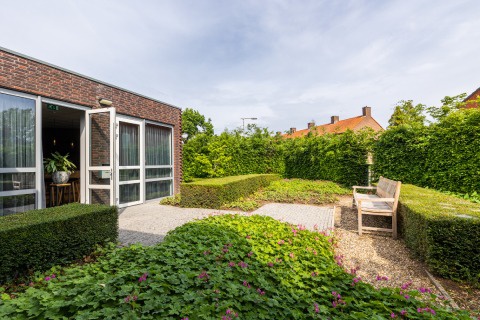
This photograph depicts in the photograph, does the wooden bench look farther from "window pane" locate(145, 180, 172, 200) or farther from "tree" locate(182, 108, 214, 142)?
"tree" locate(182, 108, 214, 142)

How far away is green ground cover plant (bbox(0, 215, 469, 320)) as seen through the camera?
1.97 metres

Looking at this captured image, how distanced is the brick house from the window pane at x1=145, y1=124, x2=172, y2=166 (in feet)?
0.12

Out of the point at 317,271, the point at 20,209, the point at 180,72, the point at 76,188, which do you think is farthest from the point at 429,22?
the point at 76,188

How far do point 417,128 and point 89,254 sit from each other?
1053 centimetres

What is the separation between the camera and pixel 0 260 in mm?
2787

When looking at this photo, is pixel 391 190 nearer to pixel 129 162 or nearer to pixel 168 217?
pixel 168 217

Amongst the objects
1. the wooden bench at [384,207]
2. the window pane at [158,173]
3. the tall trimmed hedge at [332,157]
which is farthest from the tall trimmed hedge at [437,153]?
the window pane at [158,173]

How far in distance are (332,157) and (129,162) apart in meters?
9.15


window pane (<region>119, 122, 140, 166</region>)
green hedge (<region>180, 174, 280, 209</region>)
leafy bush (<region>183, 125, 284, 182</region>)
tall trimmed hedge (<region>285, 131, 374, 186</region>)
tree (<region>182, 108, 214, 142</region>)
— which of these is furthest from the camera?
tree (<region>182, 108, 214, 142</region>)

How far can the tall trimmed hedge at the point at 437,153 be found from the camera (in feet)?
25.0

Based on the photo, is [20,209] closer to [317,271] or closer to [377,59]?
[317,271]

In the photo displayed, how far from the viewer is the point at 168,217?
21.4ft

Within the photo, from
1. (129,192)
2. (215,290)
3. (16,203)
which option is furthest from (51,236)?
(129,192)

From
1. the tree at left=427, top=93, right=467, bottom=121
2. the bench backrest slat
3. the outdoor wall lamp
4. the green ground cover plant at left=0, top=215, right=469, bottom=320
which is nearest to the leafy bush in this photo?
the outdoor wall lamp
